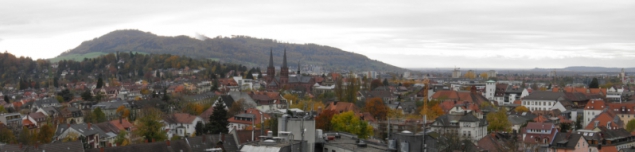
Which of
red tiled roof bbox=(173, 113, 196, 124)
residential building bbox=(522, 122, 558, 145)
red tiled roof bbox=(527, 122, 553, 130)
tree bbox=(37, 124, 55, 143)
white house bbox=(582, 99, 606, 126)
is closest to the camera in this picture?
residential building bbox=(522, 122, 558, 145)

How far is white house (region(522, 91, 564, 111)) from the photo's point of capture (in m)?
72.4

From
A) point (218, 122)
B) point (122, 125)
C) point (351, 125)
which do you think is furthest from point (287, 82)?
point (218, 122)

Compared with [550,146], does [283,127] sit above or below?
above

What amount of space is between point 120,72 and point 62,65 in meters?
21.5

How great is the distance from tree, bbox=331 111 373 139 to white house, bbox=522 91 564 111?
117 feet

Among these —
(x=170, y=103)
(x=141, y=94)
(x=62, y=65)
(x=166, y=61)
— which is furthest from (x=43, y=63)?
(x=170, y=103)

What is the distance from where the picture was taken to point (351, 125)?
4256cm

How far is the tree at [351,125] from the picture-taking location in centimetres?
4175

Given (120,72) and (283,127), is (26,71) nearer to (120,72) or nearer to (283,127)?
(120,72)

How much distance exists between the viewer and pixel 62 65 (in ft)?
517

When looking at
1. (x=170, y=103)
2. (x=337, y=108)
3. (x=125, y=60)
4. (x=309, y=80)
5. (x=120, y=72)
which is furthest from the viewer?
(x=125, y=60)

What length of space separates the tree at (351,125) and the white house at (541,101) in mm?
35524

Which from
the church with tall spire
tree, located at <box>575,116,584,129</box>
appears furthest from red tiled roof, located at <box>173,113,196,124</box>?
the church with tall spire

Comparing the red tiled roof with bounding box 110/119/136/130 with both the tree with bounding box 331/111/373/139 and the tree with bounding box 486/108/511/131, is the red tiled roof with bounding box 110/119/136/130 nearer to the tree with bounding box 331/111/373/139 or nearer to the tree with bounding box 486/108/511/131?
the tree with bounding box 331/111/373/139
